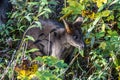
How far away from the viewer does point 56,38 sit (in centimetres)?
Result: 514

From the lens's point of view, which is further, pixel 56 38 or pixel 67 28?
pixel 56 38

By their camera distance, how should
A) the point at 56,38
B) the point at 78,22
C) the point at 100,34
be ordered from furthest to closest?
the point at 56,38
the point at 78,22
the point at 100,34

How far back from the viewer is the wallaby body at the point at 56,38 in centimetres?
484

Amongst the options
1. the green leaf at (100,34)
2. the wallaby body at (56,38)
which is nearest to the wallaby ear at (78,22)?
the wallaby body at (56,38)

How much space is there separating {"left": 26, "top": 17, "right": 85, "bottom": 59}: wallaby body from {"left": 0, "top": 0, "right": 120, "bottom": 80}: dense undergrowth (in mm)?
139

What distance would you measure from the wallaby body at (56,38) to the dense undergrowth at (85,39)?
139 mm

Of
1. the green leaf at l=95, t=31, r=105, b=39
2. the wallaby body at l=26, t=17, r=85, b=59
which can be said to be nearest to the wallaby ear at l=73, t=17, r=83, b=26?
the wallaby body at l=26, t=17, r=85, b=59

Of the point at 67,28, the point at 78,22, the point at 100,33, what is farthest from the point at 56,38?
the point at 100,33

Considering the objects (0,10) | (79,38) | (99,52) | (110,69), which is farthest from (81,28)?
(0,10)

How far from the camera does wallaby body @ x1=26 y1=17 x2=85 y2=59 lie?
15.9ft

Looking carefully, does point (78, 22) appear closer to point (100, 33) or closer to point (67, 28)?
point (67, 28)

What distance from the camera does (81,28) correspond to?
15.8ft

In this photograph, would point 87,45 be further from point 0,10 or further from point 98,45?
point 0,10

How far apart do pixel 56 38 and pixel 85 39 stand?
0.50 m
